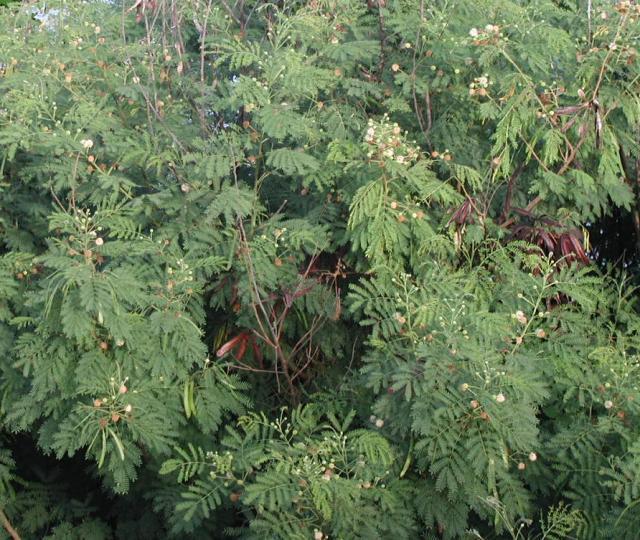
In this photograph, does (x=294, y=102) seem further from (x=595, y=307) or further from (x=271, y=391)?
(x=595, y=307)

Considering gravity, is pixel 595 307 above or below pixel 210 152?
below

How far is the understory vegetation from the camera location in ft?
11.3

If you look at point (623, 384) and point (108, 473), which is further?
point (108, 473)

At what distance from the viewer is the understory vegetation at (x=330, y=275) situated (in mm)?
3449

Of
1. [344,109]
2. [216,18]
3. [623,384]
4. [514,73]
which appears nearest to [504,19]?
[514,73]

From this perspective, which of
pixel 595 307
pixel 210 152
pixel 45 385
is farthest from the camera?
pixel 595 307

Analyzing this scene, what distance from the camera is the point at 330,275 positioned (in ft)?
13.0

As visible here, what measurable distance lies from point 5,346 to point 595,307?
2583mm

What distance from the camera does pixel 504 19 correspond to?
401 centimetres

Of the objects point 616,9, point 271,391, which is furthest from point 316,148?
point 616,9

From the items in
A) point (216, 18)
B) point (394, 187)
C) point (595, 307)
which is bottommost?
point (595, 307)

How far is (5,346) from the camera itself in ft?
12.8

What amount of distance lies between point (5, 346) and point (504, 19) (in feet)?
8.42

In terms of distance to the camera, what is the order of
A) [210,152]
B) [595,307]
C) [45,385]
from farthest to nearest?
[595,307]
[210,152]
[45,385]
